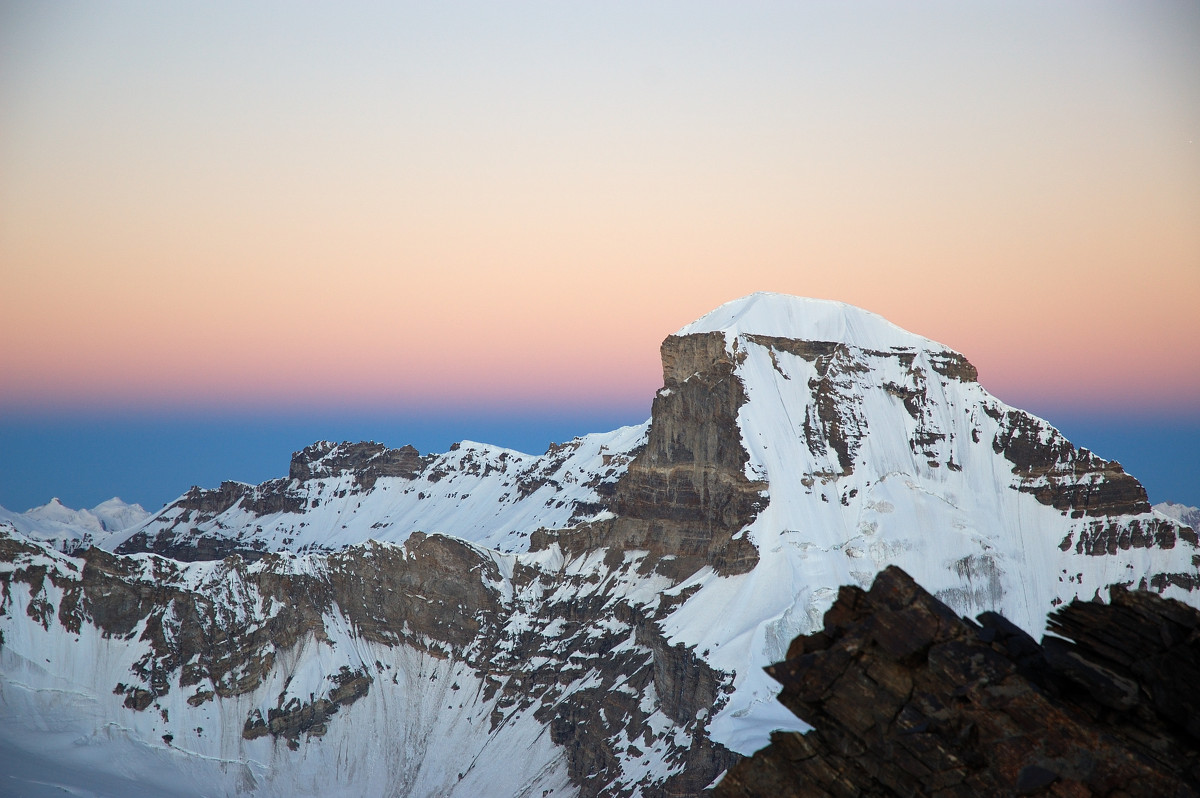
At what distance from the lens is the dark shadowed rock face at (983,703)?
30344 mm

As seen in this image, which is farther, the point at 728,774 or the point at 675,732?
the point at 675,732

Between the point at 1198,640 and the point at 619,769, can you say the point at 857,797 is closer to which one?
the point at 1198,640

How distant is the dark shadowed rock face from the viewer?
99.6 feet

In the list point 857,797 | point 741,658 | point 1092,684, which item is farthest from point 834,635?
point 741,658

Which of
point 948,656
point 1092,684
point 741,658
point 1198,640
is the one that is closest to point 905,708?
point 948,656

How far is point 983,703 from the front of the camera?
3175 cm

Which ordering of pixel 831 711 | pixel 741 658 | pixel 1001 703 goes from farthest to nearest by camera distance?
pixel 741 658 < pixel 831 711 < pixel 1001 703

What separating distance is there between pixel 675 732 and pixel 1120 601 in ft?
549

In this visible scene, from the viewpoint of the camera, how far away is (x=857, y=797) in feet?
109

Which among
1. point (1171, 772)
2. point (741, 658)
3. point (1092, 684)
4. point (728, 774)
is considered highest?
point (1092, 684)

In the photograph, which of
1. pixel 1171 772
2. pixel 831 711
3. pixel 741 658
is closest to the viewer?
pixel 1171 772

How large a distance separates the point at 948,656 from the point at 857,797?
17.2 ft

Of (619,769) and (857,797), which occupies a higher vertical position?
(857,797)

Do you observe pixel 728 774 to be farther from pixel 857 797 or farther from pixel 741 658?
pixel 741 658
